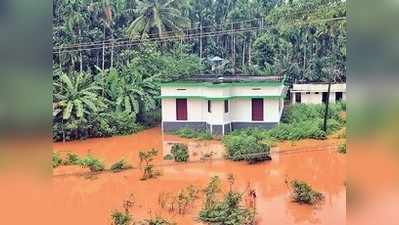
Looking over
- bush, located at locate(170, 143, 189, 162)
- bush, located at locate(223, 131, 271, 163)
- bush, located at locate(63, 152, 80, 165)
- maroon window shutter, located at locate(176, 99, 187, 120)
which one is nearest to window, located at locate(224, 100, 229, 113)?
bush, located at locate(223, 131, 271, 163)

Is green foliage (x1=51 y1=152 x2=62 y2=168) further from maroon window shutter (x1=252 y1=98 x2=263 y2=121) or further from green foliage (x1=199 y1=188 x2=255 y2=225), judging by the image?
maroon window shutter (x1=252 y1=98 x2=263 y2=121)

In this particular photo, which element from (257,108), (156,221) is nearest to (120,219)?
(156,221)

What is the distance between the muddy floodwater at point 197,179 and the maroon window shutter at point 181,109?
34 cm

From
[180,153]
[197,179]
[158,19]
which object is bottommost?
[197,179]

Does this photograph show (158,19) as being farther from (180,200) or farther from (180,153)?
(180,200)

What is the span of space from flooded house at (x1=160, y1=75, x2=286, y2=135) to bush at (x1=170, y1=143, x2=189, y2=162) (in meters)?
0.55

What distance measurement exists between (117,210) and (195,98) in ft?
9.12

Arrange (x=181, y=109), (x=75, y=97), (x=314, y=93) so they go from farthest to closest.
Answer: (x=75, y=97) < (x=314, y=93) < (x=181, y=109)

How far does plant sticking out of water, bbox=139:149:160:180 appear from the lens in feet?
23.0

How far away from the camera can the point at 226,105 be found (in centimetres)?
778

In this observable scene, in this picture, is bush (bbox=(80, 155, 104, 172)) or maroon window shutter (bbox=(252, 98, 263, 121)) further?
maroon window shutter (bbox=(252, 98, 263, 121))

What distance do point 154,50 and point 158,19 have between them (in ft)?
1.92

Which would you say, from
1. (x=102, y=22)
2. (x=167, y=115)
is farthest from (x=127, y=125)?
(x=102, y=22)
